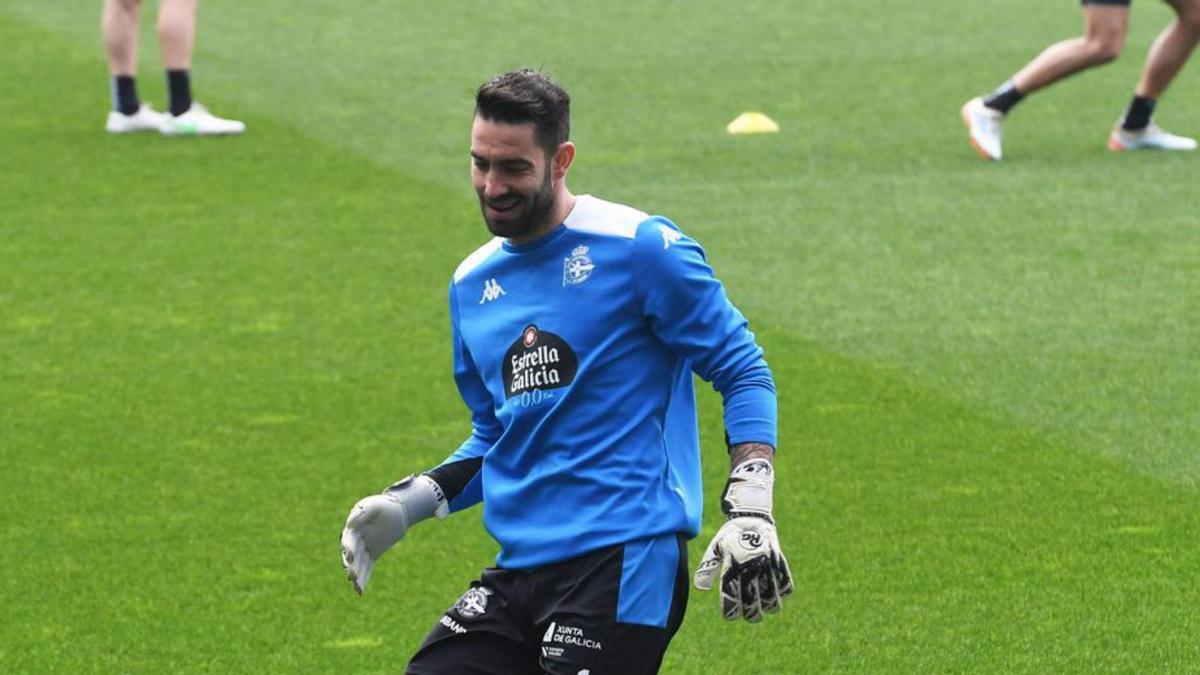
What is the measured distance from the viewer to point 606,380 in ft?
15.2

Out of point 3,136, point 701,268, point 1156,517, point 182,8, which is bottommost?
point 3,136

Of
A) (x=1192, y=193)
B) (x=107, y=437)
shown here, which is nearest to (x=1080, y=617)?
(x=107, y=437)

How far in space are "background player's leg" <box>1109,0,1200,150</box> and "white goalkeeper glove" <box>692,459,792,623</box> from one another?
9.19 m

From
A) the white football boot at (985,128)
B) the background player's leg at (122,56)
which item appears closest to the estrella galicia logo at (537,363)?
the white football boot at (985,128)

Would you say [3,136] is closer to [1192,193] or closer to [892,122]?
[892,122]

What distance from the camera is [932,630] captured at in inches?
255

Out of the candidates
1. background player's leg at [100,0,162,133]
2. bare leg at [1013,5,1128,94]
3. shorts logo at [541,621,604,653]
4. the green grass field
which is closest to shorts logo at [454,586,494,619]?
shorts logo at [541,621,604,653]

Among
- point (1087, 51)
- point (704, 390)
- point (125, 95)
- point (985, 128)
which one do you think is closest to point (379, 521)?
point (704, 390)

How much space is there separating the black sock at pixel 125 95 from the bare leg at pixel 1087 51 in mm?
5431

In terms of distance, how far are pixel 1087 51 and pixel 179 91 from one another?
547 cm

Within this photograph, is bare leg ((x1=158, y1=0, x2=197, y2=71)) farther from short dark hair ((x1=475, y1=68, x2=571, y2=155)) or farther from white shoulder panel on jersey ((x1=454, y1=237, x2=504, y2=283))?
short dark hair ((x1=475, y1=68, x2=571, y2=155))

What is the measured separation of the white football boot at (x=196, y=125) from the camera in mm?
14539

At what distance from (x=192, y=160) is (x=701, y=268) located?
955 centimetres

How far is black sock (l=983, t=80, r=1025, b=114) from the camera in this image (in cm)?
1320
